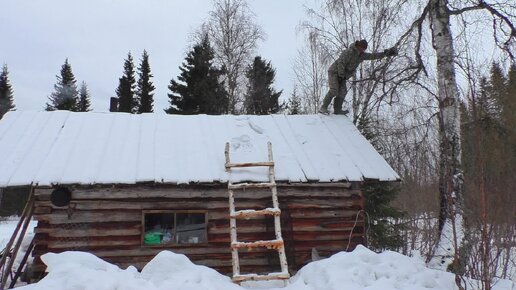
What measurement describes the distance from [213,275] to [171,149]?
3075 mm

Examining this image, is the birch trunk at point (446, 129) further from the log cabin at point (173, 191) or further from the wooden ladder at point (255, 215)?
the wooden ladder at point (255, 215)

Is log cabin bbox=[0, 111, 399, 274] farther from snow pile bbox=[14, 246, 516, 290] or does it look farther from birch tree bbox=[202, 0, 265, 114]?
birch tree bbox=[202, 0, 265, 114]

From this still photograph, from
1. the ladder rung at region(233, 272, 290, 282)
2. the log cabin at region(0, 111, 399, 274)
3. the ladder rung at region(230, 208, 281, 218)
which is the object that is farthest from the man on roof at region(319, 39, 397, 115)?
the ladder rung at region(233, 272, 290, 282)

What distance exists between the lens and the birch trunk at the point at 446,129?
8008 mm

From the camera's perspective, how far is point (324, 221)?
8.38m

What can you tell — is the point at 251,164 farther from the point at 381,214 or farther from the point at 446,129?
the point at 381,214

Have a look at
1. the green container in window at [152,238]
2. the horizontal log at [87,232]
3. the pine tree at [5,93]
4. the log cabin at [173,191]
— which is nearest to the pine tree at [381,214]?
the log cabin at [173,191]

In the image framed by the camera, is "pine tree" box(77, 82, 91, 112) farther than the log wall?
Yes

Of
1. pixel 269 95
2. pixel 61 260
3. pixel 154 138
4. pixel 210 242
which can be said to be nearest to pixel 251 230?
pixel 210 242

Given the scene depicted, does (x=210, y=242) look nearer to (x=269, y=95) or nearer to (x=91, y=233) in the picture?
(x=91, y=233)

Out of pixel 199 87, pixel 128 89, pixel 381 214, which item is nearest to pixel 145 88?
pixel 128 89

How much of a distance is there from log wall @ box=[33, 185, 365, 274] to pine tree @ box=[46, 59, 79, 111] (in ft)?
88.4

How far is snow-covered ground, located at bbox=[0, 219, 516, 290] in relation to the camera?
5.24 metres

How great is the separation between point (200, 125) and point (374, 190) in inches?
200
